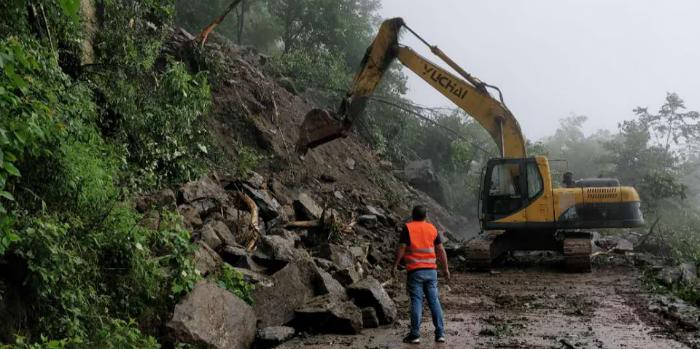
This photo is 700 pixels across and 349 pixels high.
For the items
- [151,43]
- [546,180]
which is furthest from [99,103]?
[546,180]

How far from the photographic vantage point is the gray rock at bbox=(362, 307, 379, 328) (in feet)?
22.6

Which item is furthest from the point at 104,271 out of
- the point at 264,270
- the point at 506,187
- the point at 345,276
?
the point at 506,187

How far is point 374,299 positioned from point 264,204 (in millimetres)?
3400

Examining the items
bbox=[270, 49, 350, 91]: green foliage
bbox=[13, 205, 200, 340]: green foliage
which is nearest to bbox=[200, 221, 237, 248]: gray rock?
bbox=[13, 205, 200, 340]: green foliage

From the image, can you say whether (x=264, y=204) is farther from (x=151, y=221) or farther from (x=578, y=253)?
(x=578, y=253)

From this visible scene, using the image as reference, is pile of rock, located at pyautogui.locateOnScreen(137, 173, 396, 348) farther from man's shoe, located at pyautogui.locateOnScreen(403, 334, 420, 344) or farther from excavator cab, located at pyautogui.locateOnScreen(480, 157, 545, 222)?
excavator cab, located at pyautogui.locateOnScreen(480, 157, 545, 222)

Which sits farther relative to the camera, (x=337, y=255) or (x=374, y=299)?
(x=337, y=255)

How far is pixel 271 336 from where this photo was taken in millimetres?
6004

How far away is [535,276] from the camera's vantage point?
11.3m

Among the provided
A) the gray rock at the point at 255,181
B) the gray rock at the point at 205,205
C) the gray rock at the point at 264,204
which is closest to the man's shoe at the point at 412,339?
the gray rock at the point at 205,205

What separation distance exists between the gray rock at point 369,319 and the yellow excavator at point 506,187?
506 centimetres

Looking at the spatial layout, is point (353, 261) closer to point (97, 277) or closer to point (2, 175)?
point (97, 277)

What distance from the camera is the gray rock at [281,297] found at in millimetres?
6457

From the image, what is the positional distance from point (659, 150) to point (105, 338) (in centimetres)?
3306
